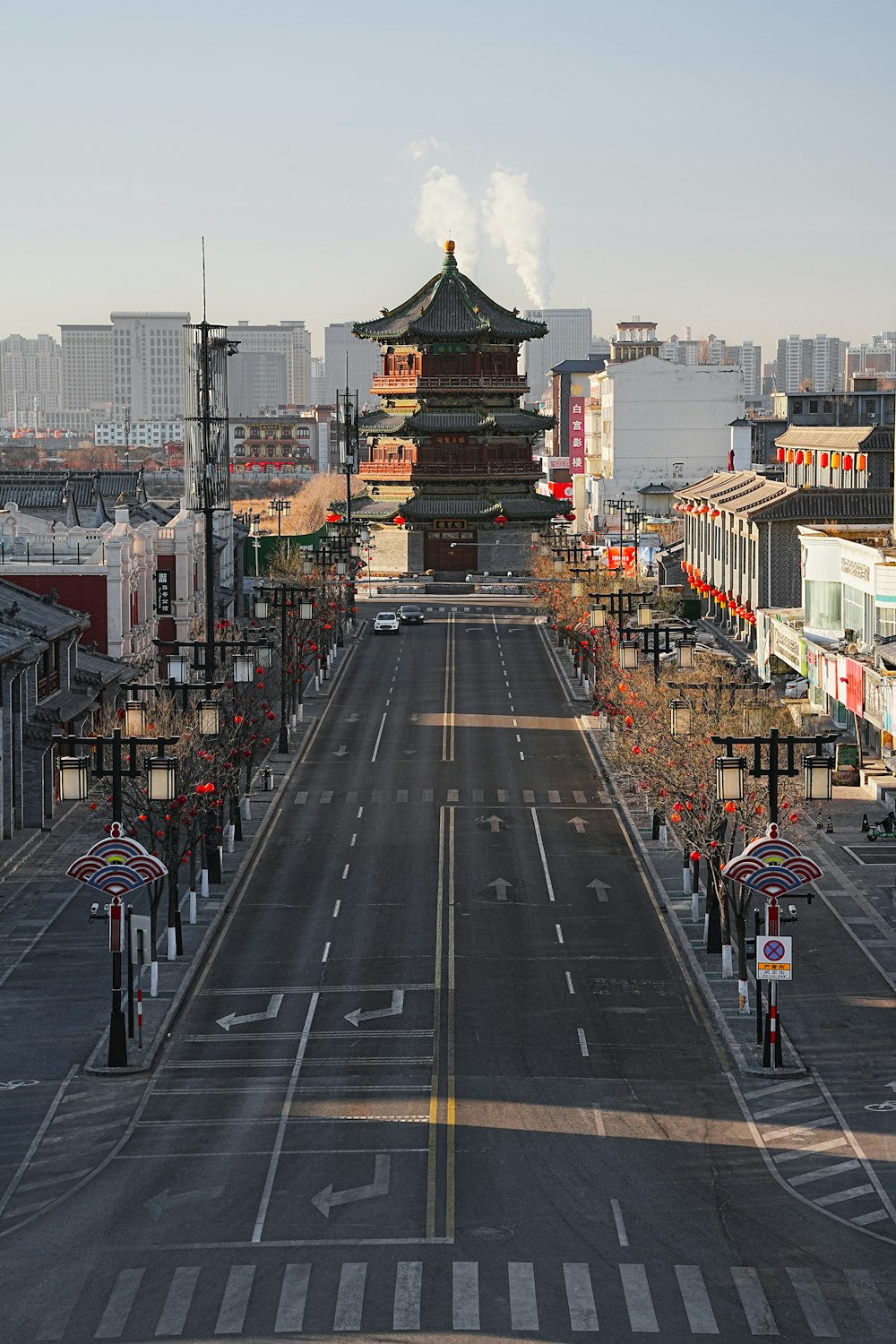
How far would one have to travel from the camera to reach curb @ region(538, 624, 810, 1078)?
140 feet

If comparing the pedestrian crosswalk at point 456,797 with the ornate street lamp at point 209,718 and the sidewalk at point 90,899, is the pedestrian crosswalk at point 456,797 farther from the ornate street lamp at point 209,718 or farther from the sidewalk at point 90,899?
the ornate street lamp at point 209,718

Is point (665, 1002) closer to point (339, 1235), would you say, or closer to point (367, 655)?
point (339, 1235)

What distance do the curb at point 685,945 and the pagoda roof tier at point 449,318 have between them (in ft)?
254

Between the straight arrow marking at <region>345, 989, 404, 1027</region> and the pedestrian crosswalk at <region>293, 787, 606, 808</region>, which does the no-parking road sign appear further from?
the pedestrian crosswalk at <region>293, 787, 606, 808</region>

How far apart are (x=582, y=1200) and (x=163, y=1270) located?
24.3 ft

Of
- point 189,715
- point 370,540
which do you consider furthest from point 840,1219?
point 370,540

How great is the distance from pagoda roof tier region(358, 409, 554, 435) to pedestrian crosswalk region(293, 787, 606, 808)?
8759 cm

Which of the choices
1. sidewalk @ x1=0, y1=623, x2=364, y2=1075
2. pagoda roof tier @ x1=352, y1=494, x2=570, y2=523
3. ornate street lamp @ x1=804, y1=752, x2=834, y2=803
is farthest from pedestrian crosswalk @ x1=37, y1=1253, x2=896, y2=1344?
pagoda roof tier @ x1=352, y1=494, x2=570, y2=523

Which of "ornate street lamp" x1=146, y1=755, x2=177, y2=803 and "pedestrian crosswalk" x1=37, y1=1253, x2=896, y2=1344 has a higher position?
"ornate street lamp" x1=146, y1=755, x2=177, y2=803

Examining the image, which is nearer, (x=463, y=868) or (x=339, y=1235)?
(x=339, y=1235)

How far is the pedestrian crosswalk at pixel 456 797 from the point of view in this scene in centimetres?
7425

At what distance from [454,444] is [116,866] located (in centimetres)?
12267

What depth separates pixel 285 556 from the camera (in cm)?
13425

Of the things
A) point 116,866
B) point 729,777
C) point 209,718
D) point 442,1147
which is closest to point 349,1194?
point 442,1147
